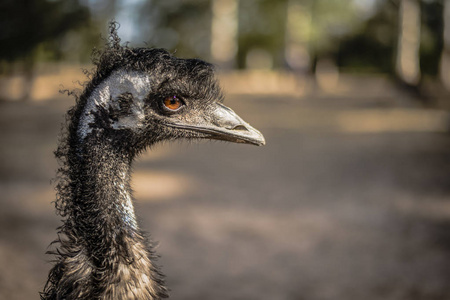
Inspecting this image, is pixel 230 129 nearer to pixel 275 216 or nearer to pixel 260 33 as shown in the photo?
pixel 275 216

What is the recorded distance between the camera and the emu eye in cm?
247

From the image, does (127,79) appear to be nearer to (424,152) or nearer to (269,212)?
(269,212)

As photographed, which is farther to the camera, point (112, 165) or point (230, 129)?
point (230, 129)

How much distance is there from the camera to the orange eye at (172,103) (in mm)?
2470

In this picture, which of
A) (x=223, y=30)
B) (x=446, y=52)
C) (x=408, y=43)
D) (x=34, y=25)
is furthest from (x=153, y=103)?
(x=408, y=43)

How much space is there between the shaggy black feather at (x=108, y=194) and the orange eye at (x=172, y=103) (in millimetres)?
38

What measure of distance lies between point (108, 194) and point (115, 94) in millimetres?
441

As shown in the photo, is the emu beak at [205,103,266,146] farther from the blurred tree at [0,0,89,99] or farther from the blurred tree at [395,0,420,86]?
the blurred tree at [395,0,420,86]

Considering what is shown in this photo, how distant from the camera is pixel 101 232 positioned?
7.39ft

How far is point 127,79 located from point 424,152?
9.79 meters

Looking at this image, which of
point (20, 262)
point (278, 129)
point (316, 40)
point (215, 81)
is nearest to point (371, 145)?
point (278, 129)

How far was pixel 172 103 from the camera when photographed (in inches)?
98.6

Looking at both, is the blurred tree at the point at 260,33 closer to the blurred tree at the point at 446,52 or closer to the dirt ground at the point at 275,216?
the blurred tree at the point at 446,52

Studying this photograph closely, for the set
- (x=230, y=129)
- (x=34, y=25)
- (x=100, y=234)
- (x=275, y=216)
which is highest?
(x=34, y=25)
